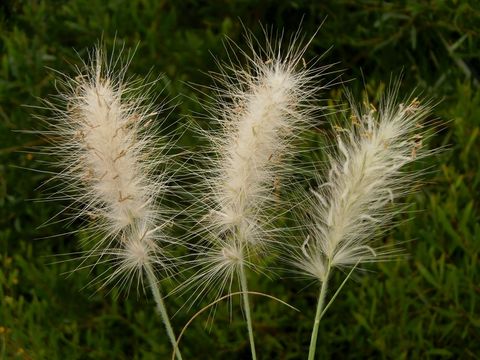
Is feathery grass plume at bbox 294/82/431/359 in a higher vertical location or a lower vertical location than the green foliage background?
lower

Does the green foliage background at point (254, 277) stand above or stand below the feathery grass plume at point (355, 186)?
above

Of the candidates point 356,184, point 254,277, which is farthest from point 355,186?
point 254,277

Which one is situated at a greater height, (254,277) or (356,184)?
(254,277)

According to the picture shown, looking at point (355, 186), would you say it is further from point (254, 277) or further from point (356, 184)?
point (254, 277)

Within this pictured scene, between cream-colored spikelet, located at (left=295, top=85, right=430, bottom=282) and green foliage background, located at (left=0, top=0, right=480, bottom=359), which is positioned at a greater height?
green foliage background, located at (left=0, top=0, right=480, bottom=359)

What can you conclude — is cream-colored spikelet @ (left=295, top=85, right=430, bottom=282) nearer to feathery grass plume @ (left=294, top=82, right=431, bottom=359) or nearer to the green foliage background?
feathery grass plume @ (left=294, top=82, right=431, bottom=359)

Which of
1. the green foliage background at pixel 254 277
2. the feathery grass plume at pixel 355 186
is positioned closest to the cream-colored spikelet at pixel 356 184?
the feathery grass plume at pixel 355 186

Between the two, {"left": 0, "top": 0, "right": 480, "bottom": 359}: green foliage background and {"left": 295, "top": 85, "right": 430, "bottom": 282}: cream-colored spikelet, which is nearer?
{"left": 295, "top": 85, "right": 430, "bottom": 282}: cream-colored spikelet

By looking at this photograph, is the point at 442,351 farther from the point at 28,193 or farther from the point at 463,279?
the point at 28,193

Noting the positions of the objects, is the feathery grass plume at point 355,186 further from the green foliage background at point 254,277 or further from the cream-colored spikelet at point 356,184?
the green foliage background at point 254,277

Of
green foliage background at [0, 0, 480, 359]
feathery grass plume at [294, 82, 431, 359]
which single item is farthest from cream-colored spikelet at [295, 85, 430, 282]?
green foliage background at [0, 0, 480, 359]
